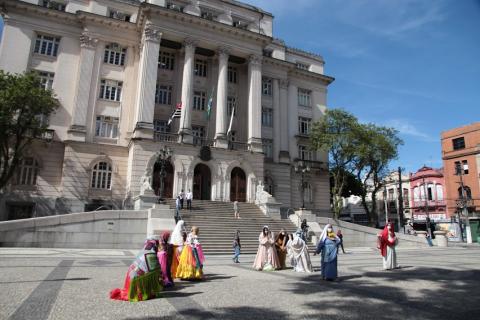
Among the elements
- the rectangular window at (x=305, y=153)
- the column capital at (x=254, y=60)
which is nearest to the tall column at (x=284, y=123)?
the rectangular window at (x=305, y=153)

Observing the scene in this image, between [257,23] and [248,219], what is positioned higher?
[257,23]

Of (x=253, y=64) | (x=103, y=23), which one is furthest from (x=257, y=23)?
(x=103, y=23)

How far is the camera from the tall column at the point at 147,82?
1108 inches

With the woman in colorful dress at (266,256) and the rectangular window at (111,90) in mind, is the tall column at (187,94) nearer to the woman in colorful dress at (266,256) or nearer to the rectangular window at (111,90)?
the rectangular window at (111,90)

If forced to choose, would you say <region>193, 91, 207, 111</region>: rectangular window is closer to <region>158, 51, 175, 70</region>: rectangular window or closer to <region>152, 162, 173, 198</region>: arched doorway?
<region>158, 51, 175, 70</region>: rectangular window

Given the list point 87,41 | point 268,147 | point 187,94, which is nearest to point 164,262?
point 187,94

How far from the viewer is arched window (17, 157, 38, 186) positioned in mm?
27422

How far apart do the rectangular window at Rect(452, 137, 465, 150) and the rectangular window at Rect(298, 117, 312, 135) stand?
76.7 ft

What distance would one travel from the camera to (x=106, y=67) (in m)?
31.0

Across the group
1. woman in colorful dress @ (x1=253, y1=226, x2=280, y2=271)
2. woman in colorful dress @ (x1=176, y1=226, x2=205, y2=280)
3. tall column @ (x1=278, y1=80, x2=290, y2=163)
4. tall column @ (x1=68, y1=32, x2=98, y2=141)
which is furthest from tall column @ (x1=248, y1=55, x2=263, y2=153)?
woman in colorful dress @ (x1=176, y1=226, x2=205, y2=280)

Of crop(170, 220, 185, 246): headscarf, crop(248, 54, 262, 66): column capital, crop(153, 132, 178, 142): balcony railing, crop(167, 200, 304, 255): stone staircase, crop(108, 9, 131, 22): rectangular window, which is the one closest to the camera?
crop(170, 220, 185, 246): headscarf

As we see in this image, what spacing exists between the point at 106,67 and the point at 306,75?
21384 mm

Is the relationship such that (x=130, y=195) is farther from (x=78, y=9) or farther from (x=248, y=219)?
(x=78, y=9)

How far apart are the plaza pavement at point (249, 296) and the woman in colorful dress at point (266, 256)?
1593 millimetres
